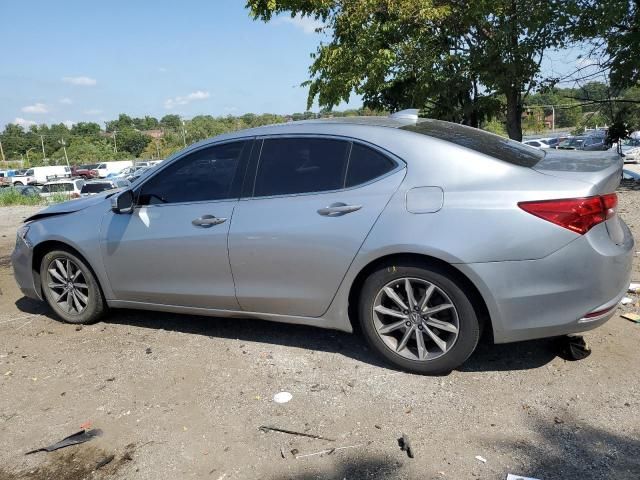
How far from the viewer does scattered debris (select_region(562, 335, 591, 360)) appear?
358cm

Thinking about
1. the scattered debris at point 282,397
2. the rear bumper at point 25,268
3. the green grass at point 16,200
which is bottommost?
the scattered debris at point 282,397

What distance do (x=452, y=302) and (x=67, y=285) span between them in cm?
337

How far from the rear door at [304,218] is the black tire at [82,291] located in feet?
4.91

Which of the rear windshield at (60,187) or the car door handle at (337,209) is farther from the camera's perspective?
the rear windshield at (60,187)

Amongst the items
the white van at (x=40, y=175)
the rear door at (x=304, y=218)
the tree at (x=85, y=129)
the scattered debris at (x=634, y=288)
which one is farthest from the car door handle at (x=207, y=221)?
the tree at (x=85, y=129)

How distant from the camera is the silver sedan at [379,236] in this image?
309 centimetres

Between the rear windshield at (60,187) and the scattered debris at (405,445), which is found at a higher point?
the rear windshield at (60,187)

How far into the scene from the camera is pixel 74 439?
3.08 meters

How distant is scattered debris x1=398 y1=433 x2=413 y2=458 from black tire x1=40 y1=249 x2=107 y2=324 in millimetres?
2956

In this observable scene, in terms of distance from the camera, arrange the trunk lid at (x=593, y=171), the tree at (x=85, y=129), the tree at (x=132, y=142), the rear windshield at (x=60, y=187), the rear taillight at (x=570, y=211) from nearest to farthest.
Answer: the rear taillight at (x=570, y=211), the trunk lid at (x=593, y=171), the rear windshield at (x=60, y=187), the tree at (x=132, y=142), the tree at (x=85, y=129)

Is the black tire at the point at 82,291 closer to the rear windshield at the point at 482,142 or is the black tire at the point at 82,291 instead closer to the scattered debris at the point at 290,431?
the scattered debris at the point at 290,431

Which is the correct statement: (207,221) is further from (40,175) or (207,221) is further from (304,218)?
(40,175)

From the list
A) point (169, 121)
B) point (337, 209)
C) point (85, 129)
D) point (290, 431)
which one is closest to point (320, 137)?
point (337, 209)

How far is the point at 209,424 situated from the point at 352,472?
3.09ft
